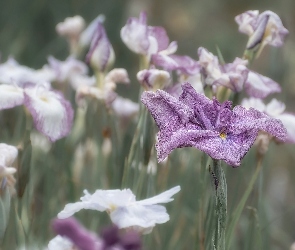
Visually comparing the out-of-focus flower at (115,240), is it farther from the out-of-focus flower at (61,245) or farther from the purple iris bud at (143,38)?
the purple iris bud at (143,38)

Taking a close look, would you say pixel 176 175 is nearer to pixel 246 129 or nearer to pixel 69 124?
pixel 69 124

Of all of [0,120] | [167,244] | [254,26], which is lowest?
[167,244]

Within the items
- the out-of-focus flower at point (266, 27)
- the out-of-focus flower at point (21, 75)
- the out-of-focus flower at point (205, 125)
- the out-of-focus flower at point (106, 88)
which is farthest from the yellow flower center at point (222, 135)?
the out-of-focus flower at point (21, 75)

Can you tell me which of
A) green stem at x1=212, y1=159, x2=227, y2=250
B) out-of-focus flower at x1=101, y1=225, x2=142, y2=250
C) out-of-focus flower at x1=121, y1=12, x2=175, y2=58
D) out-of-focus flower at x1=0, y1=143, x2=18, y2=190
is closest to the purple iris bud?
out-of-focus flower at x1=121, y1=12, x2=175, y2=58

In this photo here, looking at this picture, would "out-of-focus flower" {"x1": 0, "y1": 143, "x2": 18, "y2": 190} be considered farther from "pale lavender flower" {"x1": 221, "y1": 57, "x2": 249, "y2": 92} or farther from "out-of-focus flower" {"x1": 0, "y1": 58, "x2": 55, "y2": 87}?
"out-of-focus flower" {"x1": 0, "y1": 58, "x2": 55, "y2": 87}

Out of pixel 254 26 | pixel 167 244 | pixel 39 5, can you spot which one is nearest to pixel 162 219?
pixel 254 26

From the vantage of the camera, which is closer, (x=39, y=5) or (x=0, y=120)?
(x=0, y=120)
